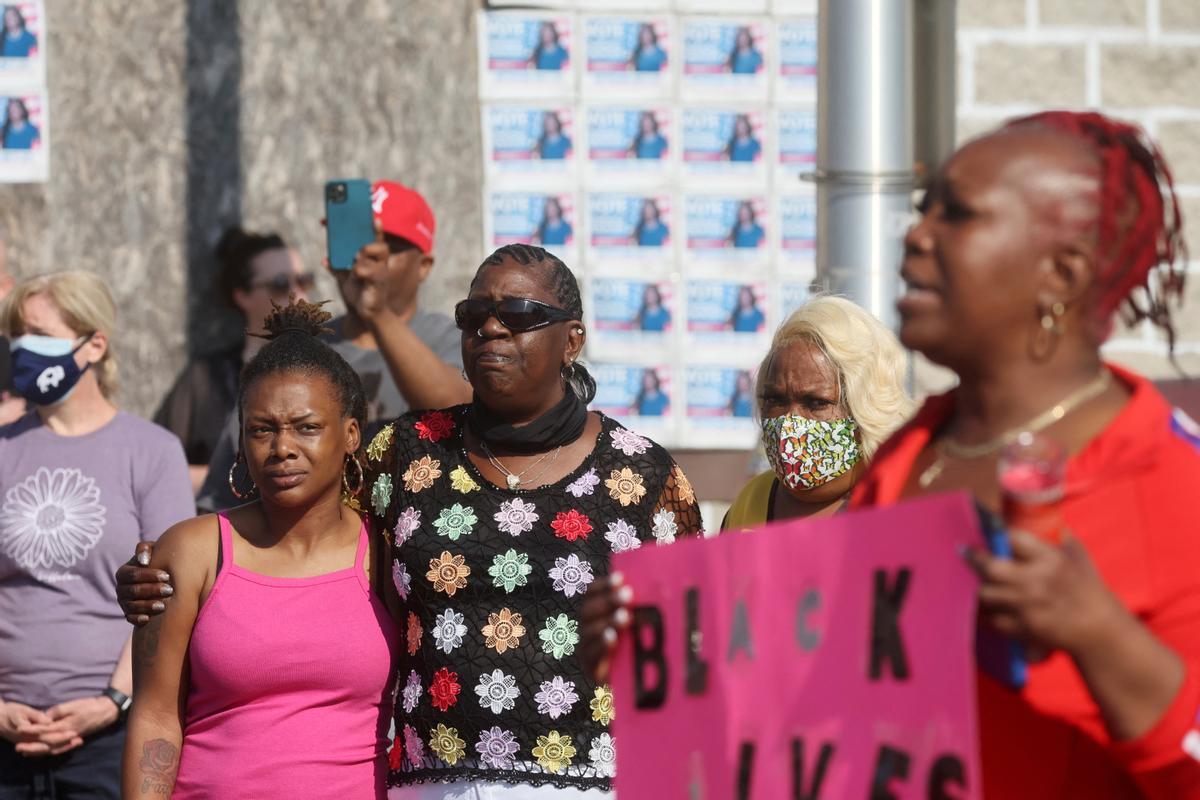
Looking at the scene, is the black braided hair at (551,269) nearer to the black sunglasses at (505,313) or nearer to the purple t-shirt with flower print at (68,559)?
the black sunglasses at (505,313)

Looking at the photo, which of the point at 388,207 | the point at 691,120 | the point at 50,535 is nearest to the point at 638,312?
the point at 691,120

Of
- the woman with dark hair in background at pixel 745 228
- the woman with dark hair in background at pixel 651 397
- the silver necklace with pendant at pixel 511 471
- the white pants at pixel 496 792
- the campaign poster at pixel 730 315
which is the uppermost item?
the woman with dark hair in background at pixel 745 228

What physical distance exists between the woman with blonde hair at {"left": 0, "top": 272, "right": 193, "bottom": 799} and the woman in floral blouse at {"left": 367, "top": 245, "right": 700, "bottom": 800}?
1.39m

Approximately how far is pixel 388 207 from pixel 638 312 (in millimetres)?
1555

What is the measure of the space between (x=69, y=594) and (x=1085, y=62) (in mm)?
4263

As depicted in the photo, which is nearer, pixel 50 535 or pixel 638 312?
pixel 50 535

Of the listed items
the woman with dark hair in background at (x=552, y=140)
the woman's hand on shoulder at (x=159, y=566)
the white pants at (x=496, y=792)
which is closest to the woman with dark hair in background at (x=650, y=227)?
the woman with dark hair in background at (x=552, y=140)

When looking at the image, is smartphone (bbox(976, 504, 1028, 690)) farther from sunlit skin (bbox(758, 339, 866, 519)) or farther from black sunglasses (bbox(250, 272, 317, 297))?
black sunglasses (bbox(250, 272, 317, 297))

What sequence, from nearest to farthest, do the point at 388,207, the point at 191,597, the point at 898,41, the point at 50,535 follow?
the point at 191,597
the point at 898,41
the point at 50,535
the point at 388,207

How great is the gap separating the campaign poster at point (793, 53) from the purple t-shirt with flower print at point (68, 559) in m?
2.93

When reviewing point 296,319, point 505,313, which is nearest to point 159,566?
point 296,319

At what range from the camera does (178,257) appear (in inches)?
263

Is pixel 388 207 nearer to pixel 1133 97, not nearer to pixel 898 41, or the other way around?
pixel 898 41

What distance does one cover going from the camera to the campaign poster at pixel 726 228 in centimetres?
670
